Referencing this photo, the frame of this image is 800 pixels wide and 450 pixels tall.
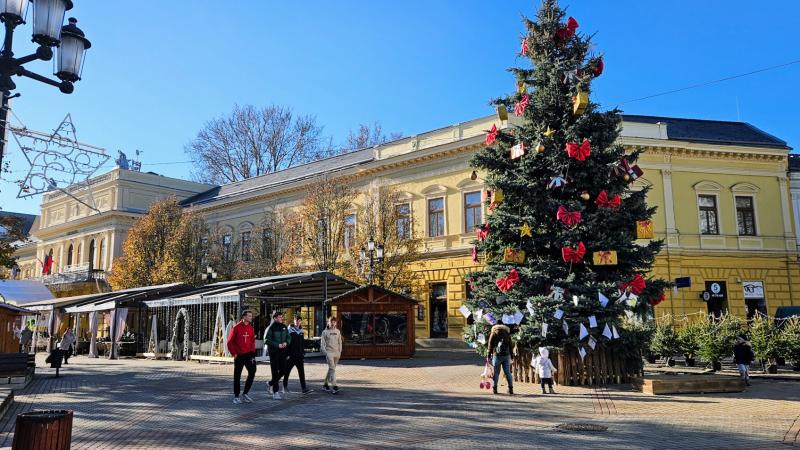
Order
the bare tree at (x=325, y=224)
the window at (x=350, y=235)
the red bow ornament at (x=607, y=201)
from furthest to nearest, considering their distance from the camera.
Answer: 1. the window at (x=350, y=235)
2. the bare tree at (x=325, y=224)
3. the red bow ornament at (x=607, y=201)

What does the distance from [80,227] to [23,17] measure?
55.3 metres

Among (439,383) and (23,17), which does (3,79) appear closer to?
(23,17)

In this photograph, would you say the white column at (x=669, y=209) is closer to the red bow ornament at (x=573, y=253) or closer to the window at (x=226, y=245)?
the red bow ornament at (x=573, y=253)

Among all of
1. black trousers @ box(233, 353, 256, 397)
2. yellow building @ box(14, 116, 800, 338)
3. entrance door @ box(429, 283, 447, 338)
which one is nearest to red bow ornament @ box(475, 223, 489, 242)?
black trousers @ box(233, 353, 256, 397)

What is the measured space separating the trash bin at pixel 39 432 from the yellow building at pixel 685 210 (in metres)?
26.2

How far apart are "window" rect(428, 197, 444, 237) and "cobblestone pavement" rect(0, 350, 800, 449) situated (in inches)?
702

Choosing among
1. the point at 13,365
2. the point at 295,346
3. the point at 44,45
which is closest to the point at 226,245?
the point at 13,365

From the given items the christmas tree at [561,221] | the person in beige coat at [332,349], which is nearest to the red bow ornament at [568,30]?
the christmas tree at [561,221]

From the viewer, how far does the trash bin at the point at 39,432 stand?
532 centimetres

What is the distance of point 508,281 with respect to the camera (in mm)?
14328

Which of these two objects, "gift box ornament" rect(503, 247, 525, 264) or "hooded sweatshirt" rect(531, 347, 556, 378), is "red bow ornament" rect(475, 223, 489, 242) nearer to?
"gift box ornament" rect(503, 247, 525, 264)

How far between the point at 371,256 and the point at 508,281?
39.7 ft

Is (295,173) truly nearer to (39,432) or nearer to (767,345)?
(767,345)

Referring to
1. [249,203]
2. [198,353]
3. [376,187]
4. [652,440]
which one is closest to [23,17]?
[652,440]
